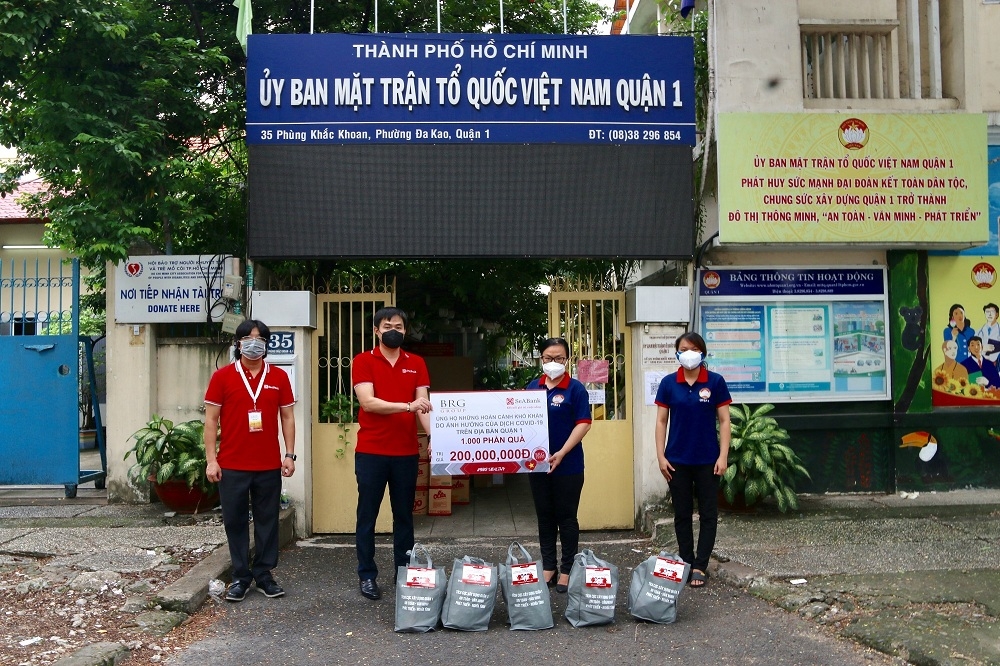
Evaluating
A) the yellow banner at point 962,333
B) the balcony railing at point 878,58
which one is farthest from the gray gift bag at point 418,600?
the balcony railing at point 878,58

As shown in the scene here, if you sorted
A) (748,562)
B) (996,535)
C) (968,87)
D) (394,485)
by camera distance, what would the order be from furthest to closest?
(968,87)
(996,535)
(748,562)
(394,485)

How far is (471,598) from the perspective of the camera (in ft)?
17.4

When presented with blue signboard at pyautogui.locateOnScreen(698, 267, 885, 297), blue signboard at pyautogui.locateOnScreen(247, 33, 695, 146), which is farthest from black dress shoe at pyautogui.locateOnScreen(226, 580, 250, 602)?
blue signboard at pyautogui.locateOnScreen(698, 267, 885, 297)

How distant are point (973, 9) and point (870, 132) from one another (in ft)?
6.49

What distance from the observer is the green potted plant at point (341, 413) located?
8.39 m

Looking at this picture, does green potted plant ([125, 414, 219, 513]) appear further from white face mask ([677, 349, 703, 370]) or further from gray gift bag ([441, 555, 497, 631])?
white face mask ([677, 349, 703, 370])

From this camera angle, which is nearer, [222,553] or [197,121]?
[222,553]

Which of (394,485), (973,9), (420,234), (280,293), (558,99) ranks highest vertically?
(973,9)

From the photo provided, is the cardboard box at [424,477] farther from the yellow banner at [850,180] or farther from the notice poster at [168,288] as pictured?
the yellow banner at [850,180]

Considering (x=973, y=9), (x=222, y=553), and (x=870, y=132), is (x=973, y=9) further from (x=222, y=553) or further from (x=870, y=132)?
(x=222, y=553)

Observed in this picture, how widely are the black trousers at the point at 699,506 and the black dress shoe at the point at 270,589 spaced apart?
276 cm

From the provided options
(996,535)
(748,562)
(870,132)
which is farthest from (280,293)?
(996,535)

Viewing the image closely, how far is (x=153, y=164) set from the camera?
27.1 feet

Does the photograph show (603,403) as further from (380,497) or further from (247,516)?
(247,516)
